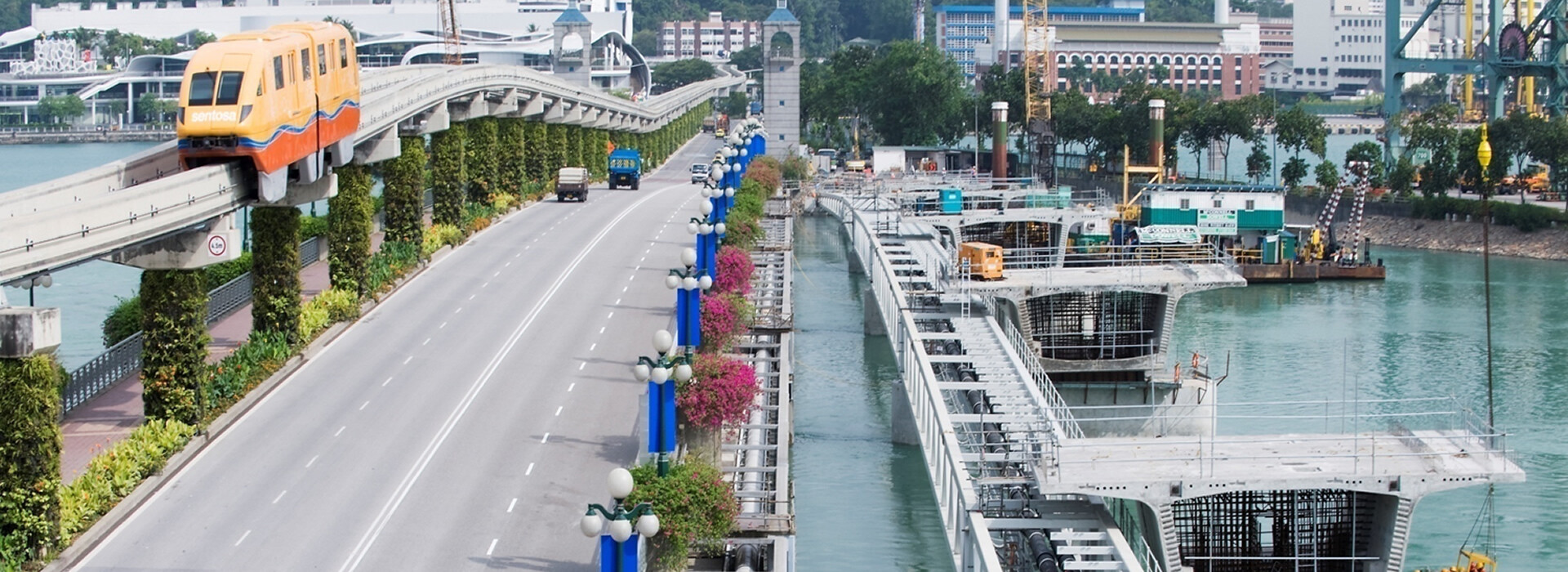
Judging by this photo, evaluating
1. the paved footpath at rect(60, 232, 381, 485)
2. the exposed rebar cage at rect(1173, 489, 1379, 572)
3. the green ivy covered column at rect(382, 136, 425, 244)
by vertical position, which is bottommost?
the exposed rebar cage at rect(1173, 489, 1379, 572)

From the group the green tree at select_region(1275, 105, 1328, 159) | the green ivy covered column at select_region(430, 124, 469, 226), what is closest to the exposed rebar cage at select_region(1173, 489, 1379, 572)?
the green ivy covered column at select_region(430, 124, 469, 226)

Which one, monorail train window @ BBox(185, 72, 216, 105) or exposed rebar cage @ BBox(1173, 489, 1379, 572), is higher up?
monorail train window @ BBox(185, 72, 216, 105)

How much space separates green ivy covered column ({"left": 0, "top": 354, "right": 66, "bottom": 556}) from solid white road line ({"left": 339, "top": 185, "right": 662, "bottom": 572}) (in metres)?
5.62

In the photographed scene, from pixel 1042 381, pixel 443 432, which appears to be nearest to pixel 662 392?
pixel 443 432

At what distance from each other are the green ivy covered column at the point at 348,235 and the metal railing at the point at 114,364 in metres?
3.93

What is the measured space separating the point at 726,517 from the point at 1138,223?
248ft

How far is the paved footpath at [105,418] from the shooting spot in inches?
1692

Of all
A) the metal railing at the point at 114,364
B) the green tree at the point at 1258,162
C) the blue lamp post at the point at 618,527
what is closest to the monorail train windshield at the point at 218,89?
the metal railing at the point at 114,364

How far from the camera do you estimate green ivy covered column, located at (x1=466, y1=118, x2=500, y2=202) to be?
294 feet

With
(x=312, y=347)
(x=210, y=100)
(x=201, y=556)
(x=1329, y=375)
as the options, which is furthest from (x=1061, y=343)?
(x=201, y=556)

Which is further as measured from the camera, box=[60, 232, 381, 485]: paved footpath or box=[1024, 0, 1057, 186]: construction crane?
box=[1024, 0, 1057, 186]: construction crane

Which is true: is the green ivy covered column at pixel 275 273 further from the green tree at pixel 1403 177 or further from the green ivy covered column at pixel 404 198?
the green tree at pixel 1403 177

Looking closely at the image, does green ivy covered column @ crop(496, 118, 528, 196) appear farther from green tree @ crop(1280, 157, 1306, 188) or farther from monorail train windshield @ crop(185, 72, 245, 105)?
green tree @ crop(1280, 157, 1306, 188)

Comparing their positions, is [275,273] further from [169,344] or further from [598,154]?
[598,154]
